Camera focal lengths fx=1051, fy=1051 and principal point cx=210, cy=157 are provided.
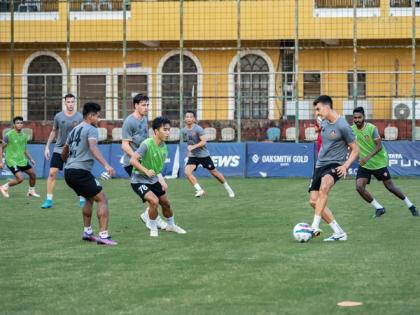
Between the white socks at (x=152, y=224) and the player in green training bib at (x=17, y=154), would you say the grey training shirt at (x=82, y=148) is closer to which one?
the white socks at (x=152, y=224)

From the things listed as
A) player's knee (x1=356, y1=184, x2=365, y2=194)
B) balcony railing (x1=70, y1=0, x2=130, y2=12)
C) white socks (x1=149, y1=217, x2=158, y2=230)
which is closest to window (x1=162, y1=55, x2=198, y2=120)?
balcony railing (x1=70, y1=0, x2=130, y2=12)

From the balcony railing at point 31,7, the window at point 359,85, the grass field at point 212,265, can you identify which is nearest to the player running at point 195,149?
the grass field at point 212,265

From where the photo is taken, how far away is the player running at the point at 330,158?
1462 cm

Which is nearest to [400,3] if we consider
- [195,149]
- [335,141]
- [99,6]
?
[99,6]

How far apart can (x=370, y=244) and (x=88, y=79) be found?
2762cm

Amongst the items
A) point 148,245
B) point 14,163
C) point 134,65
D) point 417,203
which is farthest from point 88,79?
point 148,245

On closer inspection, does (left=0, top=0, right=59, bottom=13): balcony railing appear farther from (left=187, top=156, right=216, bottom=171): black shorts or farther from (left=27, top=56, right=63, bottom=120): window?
(left=187, top=156, right=216, bottom=171): black shorts

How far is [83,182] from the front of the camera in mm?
14617

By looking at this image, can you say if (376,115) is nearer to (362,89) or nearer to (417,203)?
(362,89)

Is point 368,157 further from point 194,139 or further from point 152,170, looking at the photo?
point 194,139

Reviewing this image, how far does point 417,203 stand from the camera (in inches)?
858

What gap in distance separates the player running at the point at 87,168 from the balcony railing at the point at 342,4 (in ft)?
83.2

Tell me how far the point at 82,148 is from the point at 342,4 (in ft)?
85.1

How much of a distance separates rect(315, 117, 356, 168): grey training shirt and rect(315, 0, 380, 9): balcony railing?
24.7m
